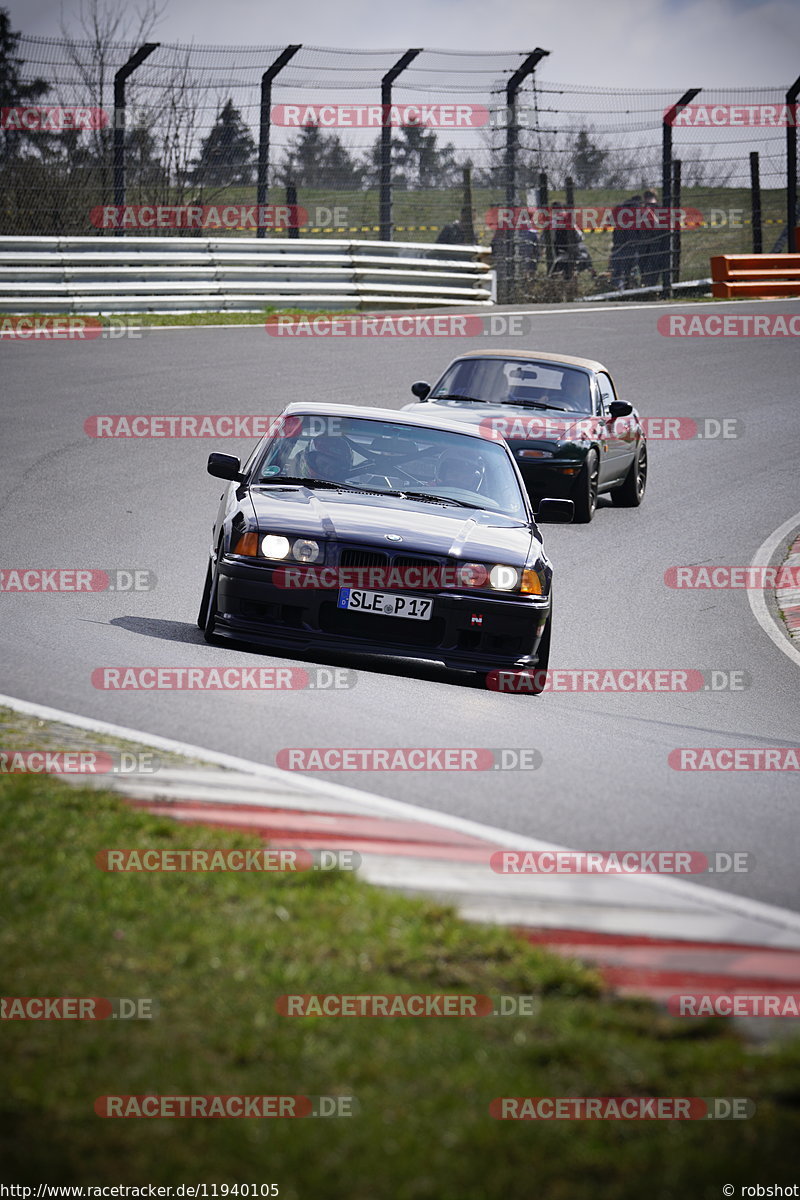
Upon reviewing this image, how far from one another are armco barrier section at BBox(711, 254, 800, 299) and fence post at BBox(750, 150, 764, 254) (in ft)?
7.38

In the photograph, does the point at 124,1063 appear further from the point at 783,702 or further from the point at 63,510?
the point at 63,510

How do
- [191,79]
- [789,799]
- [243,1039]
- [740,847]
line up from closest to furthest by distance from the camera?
[243,1039] < [740,847] < [789,799] < [191,79]

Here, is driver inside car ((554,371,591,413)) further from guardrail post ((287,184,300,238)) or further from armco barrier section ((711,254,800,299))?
armco barrier section ((711,254,800,299))

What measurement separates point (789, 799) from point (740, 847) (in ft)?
3.82

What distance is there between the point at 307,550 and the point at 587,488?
674cm

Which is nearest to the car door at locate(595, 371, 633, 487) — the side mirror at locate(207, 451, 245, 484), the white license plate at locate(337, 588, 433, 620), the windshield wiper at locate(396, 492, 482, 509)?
the windshield wiper at locate(396, 492, 482, 509)

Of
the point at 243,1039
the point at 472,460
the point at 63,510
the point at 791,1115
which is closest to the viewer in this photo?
the point at 791,1115

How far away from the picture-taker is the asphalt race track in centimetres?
584

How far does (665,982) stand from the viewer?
144 inches

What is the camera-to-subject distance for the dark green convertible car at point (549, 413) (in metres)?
13.8

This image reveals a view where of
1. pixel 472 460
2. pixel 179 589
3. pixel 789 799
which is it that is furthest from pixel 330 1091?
pixel 179 589

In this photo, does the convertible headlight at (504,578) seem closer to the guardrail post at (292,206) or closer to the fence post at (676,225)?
the guardrail post at (292,206)

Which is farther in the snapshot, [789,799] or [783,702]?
[783,702]

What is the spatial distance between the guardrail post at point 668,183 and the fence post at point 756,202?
2.01 metres
